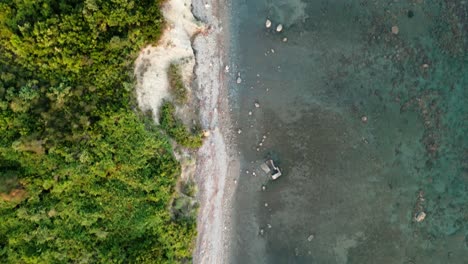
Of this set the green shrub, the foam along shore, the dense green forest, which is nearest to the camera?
the dense green forest

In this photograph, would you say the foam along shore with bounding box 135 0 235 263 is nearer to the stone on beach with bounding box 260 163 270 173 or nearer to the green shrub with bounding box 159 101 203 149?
the green shrub with bounding box 159 101 203 149

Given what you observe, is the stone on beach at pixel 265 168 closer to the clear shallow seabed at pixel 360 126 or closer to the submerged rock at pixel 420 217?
the clear shallow seabed at pixel 360 126

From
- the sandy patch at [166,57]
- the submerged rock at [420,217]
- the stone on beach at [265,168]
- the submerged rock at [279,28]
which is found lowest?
the submerged rock at [420,217]

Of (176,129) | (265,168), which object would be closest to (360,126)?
(265,168)

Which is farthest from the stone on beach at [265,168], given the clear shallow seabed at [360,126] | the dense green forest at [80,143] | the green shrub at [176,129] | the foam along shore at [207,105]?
the dense green forest at [80,143]

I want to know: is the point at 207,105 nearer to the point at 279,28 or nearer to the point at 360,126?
the point at 279,28

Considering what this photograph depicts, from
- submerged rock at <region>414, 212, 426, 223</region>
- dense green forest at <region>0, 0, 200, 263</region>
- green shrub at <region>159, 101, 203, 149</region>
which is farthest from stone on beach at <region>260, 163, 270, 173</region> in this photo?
submerged rock at <region>414, 212, 426, 223</region>
